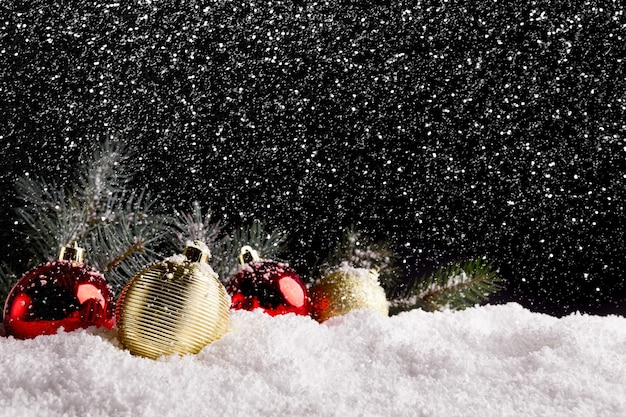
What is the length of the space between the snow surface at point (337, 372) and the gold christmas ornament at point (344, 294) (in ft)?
0.32

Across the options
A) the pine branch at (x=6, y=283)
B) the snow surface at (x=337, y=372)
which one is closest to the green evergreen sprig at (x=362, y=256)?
the snow surface at (x=337, y=372)

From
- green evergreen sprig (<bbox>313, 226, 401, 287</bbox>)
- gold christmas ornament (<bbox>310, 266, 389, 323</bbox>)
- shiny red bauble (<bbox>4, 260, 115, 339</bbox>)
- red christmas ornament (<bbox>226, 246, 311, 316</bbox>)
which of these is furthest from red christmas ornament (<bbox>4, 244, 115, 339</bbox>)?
green evergreen sprig (<bbox>313, 226, 401, 287</bbox>)

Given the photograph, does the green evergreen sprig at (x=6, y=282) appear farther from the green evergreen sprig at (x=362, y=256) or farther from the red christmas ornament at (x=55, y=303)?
the green evergreen sprig at (x=362, y=256)

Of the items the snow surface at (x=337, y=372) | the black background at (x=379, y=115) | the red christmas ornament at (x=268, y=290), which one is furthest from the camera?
the black background at (x=379, y=115)

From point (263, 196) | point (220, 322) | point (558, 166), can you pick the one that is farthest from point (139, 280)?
point (558, 166)

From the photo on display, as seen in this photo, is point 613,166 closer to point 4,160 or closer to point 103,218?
point 103,218

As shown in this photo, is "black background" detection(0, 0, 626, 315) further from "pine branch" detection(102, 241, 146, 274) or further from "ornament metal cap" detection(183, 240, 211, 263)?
"ornament metal cap" detection(183, 240, 211, 263)

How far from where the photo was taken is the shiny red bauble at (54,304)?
1.67 feet

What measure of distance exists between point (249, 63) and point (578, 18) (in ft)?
1.83

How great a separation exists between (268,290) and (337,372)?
0.57 feet

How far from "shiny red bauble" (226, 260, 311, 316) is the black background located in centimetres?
36

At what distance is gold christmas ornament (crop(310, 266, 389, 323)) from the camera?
2.17 feet

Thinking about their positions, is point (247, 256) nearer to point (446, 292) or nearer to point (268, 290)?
point (268, 290)

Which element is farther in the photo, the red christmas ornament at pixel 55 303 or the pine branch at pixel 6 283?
the pine branch at pixel 6 283
